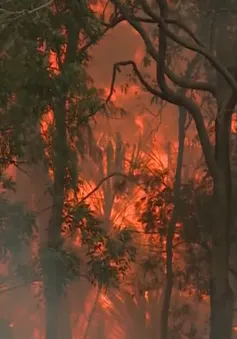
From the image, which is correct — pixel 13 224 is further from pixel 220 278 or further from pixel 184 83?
pixel 184 83

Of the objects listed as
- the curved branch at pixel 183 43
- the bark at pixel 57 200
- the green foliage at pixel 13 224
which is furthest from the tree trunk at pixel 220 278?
the green foliage at pixel 13 224

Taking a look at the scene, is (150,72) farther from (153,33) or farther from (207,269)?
(207,269)

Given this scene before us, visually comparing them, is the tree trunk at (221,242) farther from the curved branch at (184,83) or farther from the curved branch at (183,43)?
the curved branch at (183,43)

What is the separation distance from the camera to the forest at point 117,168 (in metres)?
4.71

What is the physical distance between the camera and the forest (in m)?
4.71

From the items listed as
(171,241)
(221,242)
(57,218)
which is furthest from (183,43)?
(171,241)

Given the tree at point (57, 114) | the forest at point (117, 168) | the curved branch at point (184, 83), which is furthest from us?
the curved branch at point (184, 83)

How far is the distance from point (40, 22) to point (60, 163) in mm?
2651

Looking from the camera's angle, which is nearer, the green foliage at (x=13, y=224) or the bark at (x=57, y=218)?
the bark at (x=57, y=218)

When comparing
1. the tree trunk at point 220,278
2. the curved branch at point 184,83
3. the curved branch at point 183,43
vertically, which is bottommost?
the tree trunk at point 220,278

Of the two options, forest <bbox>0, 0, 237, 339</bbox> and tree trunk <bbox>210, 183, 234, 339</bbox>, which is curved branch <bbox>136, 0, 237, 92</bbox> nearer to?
forest <bbox>0, 0, 237, 339</bbox>

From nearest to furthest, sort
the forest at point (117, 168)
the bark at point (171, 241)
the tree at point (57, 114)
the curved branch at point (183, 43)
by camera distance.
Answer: the tree at point (57, 114), the forest at point (117, 168), the curved branch at point (183, 43), the bark at point (171, 241)

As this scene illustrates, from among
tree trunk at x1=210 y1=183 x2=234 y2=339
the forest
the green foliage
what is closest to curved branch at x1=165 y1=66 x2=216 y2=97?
the forest

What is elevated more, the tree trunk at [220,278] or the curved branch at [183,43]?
the curved branch at [183,43]
